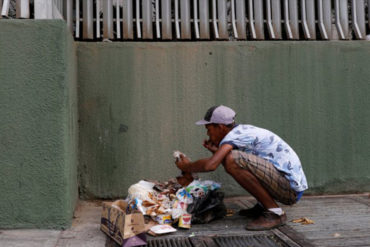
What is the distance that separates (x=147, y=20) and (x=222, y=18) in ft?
2.95

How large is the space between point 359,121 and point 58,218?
3582 millimetres

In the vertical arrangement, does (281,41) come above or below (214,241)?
above

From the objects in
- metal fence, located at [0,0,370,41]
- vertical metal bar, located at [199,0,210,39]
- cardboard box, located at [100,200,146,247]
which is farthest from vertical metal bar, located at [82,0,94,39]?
cardboard box, located at [100,200,146,247]

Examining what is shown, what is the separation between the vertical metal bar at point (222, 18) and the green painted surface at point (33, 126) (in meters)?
1.98

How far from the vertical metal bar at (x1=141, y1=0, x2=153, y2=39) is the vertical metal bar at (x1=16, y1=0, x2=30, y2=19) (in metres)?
1.35

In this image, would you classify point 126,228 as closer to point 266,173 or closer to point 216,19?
point 266,173

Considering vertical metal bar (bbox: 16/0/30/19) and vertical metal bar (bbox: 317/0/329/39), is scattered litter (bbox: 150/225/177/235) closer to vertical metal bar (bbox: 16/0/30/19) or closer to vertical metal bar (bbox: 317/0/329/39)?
vertical metal bar (bbox: 16/0/30/19)

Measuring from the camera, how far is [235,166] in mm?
3410

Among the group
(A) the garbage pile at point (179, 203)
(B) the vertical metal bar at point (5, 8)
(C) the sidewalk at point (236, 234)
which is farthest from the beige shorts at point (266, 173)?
(B) the vertical metal bar at point (5, 8)

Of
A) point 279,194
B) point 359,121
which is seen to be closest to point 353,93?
point 359,121

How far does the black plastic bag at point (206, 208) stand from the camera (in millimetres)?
3572

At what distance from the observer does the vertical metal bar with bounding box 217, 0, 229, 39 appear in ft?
15.4

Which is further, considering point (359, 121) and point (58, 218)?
point (359, 121)

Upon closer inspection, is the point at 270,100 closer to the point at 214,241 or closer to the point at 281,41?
the point at 281,41
